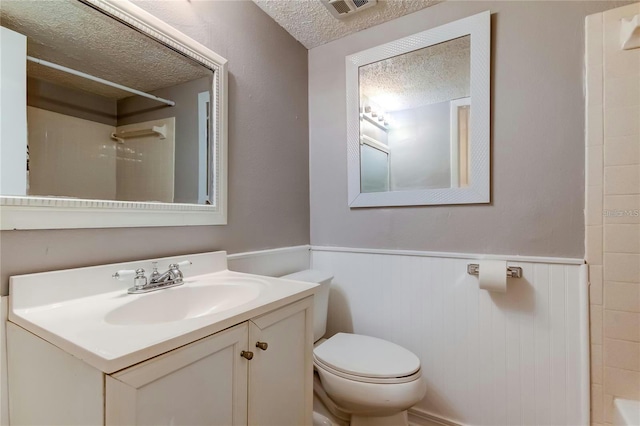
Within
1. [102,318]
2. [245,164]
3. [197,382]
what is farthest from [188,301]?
[245,164]

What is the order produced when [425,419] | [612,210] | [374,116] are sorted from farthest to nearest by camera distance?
[374,116] → [425,419] → [612,210]

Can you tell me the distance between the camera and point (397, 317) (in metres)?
1.55

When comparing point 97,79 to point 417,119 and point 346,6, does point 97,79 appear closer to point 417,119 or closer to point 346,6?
point 346,6

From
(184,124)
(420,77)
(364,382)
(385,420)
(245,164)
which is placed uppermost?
(420,77)

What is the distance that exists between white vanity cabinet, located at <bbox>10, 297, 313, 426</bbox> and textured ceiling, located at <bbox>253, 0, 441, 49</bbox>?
4.64 ft

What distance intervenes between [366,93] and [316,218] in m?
0.78

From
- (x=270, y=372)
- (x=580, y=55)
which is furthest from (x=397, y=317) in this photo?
(x=580, y=55)

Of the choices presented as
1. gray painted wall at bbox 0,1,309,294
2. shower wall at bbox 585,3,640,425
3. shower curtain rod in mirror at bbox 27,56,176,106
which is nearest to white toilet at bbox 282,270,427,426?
gray painted wall at bbox 0,1,309,294

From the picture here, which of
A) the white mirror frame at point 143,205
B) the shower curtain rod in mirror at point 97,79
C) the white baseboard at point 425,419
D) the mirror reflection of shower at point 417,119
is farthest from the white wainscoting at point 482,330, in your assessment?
the shower curtain rod in mirror at point 97,79

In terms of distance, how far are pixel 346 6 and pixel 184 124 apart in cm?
97

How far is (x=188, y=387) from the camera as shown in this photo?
24.9 inches

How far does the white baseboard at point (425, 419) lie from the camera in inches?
55.7

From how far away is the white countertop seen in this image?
54 centimetres

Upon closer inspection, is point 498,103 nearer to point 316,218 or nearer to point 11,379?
point 316,218
